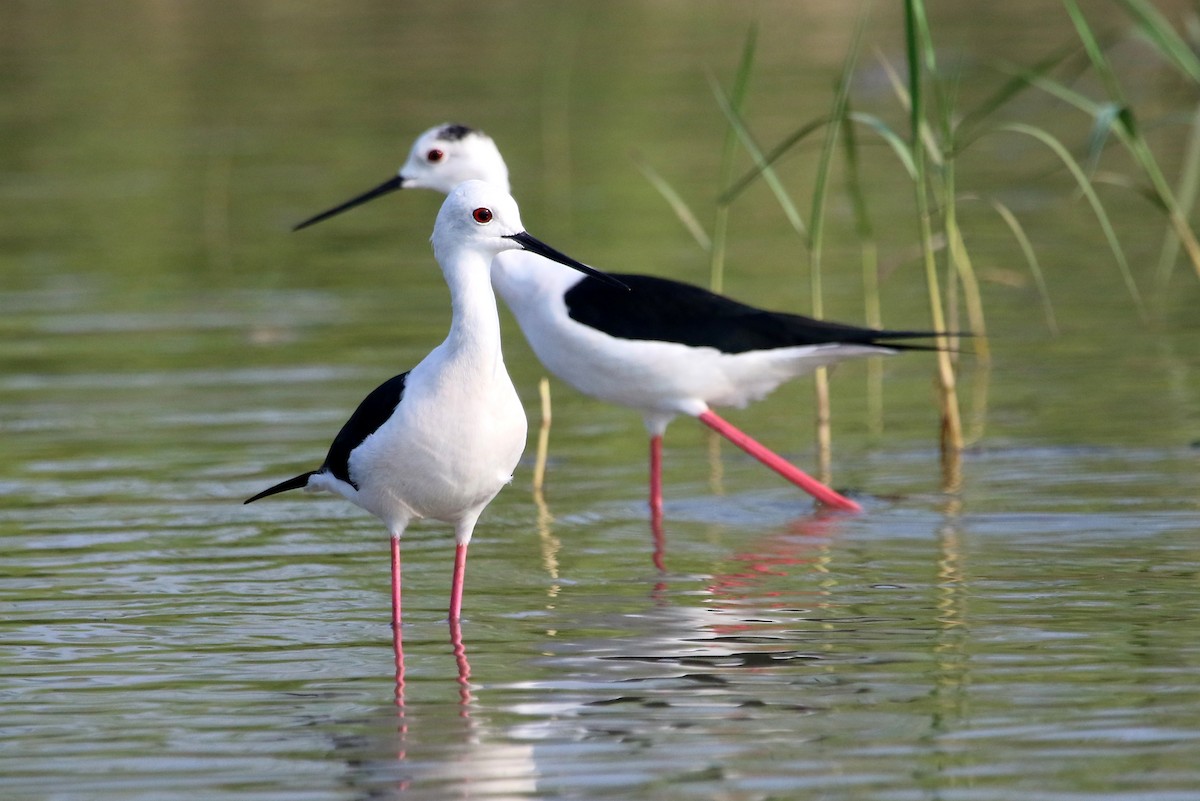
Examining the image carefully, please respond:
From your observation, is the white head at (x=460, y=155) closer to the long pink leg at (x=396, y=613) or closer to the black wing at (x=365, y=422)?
the black wing at (x=365, y=422)

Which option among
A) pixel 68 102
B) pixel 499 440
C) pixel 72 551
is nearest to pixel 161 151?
pixel 68 102

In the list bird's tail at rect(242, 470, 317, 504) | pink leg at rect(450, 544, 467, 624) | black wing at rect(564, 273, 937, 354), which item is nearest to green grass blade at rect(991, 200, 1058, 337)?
black wing at rect(564, 273, 937, 354)

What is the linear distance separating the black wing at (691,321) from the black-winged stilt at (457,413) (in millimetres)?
1589

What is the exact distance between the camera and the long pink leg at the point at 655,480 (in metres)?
7.10

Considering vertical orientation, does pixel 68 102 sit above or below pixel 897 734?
above

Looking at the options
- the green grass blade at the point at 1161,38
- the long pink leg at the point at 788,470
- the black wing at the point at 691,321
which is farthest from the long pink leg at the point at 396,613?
the green grass blade at the point at 1161,38

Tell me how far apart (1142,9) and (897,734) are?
3712 mm

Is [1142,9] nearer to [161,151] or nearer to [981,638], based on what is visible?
[981,638]

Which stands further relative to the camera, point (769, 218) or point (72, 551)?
point (769, 218)

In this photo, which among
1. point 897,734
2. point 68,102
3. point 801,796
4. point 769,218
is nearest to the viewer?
point 801,796

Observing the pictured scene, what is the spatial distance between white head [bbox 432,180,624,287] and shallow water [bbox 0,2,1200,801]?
1.08m

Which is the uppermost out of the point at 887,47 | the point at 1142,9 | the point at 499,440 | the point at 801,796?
the point at 887,47

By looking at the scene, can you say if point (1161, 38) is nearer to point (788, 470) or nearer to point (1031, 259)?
point (1031, 259)

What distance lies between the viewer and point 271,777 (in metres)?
4.34
